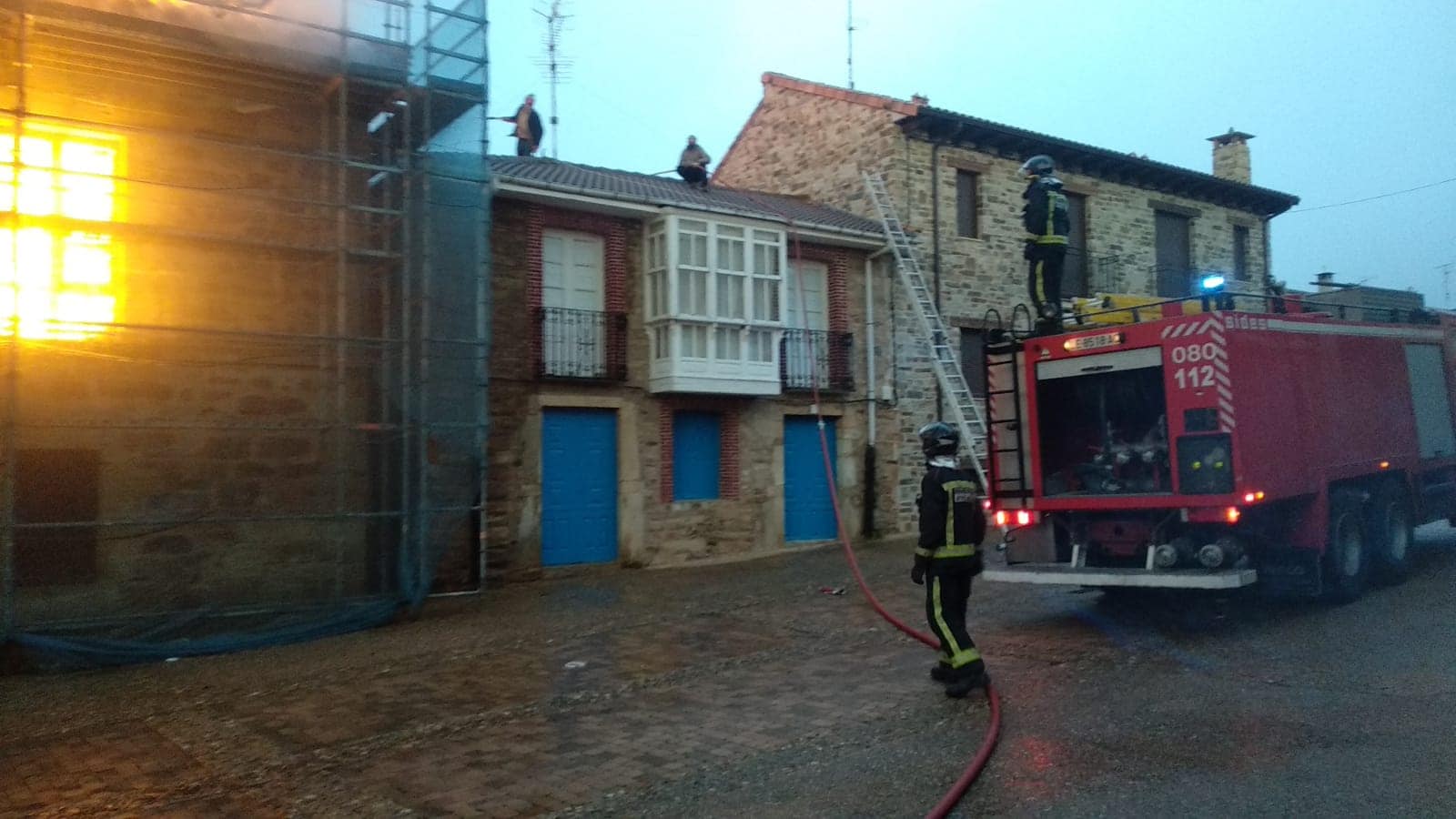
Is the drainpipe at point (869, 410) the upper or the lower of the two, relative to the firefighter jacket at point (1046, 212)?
lower

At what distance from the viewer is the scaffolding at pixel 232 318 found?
9891 millimetres

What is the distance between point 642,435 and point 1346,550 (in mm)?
8613

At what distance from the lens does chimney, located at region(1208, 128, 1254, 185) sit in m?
25.5

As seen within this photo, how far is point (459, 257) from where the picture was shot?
12.0 m

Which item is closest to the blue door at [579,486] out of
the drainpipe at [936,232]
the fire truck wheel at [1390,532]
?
the drainpipe at [936,232]

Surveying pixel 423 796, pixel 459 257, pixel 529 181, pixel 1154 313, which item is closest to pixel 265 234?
pixel 459 257

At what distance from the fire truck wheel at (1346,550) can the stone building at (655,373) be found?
25.6 ft

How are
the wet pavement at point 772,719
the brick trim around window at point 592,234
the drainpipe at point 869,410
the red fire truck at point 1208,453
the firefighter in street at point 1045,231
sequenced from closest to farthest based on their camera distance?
the wet pavement at point 772,719
the red fire truck at point 1208,453
the firefighter in street at point 1045,231
the brick trim around window at point 592,234
the drainpipe at point 869,410

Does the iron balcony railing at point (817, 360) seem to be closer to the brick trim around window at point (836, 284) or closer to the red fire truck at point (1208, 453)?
the brick trim around window at point (836, 284)

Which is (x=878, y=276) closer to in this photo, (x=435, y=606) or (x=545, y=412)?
(x=545, y=412)

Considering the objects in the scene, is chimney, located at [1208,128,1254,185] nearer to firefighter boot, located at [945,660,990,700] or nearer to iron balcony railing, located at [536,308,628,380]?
iron balcony railing, located at [536,308,628,380]

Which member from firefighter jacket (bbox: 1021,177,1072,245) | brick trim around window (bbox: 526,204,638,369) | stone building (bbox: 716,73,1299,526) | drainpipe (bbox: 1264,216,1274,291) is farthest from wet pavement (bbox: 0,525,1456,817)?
drainpipe (bbox: 1264,216,1274,291)

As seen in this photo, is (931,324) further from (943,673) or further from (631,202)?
(943,673)

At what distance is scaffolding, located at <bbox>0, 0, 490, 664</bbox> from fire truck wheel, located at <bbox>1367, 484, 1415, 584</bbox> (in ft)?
30.0
